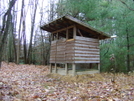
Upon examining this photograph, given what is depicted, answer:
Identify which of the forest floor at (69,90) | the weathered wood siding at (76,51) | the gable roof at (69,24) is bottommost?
the forest floor at (69,90)

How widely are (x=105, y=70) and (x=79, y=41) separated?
4.20m

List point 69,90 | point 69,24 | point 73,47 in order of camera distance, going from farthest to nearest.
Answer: point 69,24 → point 73,47 → point 69,90

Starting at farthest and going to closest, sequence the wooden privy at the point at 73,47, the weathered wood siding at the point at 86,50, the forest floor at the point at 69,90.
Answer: the weathered wood siding at the point at 86,50, the wooden privy at the point at 73,47, the forest floor at the point at 69,90

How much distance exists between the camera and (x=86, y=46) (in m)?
8.45

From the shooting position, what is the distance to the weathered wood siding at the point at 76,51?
7.80 m

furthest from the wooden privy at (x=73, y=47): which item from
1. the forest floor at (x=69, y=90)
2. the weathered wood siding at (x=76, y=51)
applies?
the forest floor at (x=69, y=90)

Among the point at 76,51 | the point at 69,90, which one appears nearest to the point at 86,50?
the point at 76,51

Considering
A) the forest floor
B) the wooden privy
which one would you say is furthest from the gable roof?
the forest floor

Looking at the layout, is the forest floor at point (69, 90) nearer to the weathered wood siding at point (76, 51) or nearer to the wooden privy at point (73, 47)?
the wooden privy at point (73, 47)

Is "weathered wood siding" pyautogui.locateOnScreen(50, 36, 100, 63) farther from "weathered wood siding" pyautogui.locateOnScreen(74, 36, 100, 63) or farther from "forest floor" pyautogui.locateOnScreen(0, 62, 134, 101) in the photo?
"forest floor" pyautogui.locateOnScreen(0, 62, 134, 101)

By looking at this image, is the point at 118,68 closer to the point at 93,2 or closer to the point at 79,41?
the point at 79,41

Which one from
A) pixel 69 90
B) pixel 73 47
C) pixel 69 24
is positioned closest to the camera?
pixel 69 90

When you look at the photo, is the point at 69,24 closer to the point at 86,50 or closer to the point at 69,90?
the point at 86,50

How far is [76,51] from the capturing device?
7770 millimetres
